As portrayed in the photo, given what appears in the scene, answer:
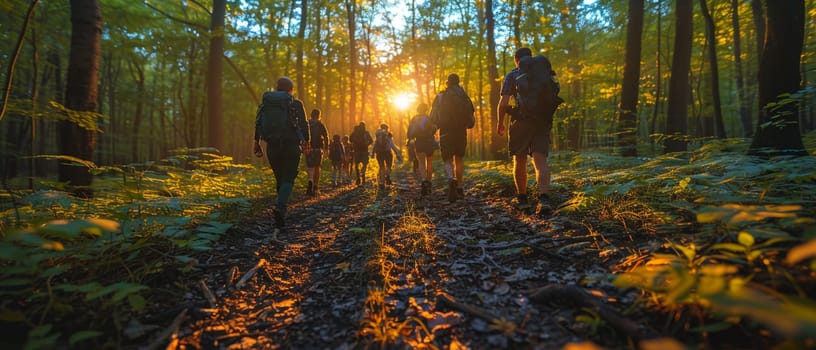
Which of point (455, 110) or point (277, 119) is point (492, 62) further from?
point (277, 119)

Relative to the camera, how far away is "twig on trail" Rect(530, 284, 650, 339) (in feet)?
4.94

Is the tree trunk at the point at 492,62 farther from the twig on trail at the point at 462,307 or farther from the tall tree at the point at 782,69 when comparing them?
the twig on trail at the point at 462,307

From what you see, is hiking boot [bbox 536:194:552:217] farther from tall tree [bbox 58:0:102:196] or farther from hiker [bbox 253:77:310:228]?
tall tree [bbox 58:0:102:196]

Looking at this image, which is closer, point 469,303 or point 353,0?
point 469,303

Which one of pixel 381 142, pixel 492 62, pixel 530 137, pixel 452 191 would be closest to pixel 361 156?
pixel 381 142

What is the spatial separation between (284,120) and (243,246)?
2102 mm

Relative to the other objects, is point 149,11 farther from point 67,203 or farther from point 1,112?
point 67,203

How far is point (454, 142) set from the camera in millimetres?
6062

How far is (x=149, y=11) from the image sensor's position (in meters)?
13.5

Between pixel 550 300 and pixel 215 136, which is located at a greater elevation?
pixel 215 136

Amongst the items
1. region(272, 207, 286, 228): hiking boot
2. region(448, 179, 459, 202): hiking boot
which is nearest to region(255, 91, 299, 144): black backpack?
region(272, 207, 286, 228): hiking boot

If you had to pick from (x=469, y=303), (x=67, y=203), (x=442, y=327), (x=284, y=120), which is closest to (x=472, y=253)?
(x=469, y=303)

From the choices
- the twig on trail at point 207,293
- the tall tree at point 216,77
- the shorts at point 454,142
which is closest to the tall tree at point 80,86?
the twig on trail at point 207,293

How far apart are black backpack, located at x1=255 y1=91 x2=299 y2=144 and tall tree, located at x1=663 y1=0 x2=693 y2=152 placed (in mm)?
8331
